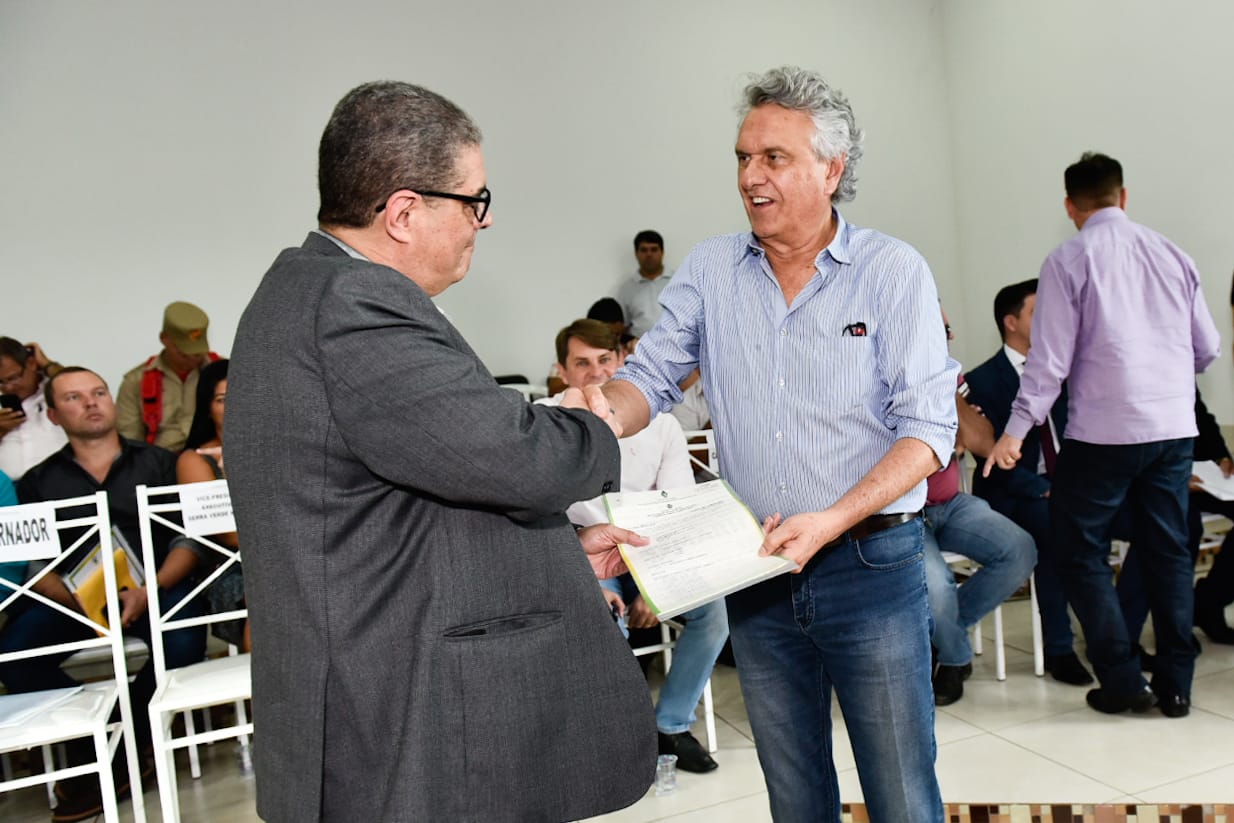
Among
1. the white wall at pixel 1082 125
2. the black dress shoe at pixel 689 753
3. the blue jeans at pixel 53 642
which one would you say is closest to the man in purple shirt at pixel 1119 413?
the black dress shoe at pixel 689 753

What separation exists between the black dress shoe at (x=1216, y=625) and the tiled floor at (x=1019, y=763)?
7.7 inches

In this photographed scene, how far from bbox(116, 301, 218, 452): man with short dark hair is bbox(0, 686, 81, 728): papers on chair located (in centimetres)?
238

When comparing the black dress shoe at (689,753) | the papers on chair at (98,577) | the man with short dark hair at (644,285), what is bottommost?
the black dress shoe at (689,753)

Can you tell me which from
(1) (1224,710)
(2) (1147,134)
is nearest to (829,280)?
A: (1) (1224,710)

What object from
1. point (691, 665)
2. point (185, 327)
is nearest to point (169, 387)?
point (185, 327)

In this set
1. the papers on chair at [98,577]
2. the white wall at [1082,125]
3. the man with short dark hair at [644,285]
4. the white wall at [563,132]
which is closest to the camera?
the papers on chair at [98,577]

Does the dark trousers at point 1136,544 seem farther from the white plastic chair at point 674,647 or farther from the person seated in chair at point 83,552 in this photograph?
the person seated in chair at point 83,552

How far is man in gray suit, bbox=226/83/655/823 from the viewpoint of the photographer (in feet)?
3.32

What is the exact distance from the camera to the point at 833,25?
678cm

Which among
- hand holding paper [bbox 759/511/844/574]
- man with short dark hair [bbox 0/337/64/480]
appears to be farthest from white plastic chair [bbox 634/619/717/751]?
man with short dark hair [bbox 0/337/64/480]

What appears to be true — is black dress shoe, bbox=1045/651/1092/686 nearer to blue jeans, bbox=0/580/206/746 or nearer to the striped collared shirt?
the striped collared shirt

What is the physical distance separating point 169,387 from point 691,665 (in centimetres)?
331

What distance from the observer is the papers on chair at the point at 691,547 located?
135 centimetres

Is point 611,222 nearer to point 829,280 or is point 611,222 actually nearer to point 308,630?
point 829,280
